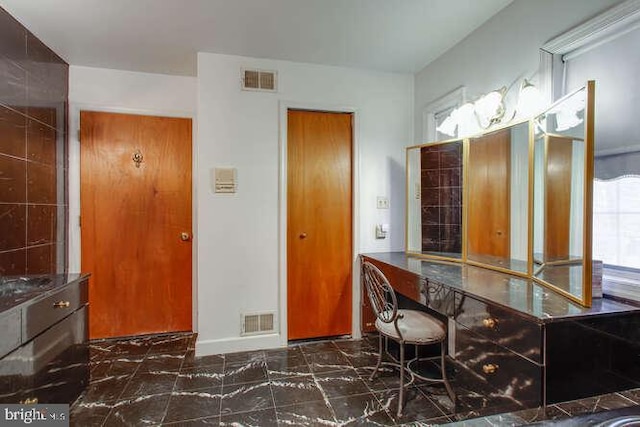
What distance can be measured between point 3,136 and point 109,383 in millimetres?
1701

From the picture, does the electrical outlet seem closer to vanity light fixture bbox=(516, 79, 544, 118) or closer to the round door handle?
vanity light fixture bbox=(516, 79, 544, 118)

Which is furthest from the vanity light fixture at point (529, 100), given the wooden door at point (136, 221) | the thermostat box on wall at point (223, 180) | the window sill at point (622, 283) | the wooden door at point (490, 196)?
the wooden door at point (136, 221)

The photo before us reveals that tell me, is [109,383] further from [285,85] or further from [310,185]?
[285,85]

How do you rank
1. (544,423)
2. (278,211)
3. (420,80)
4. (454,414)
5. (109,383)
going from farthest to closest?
1. (420,80)
2. (278,211)
3. (109,383)
4. (454,414)
5. (544,423)

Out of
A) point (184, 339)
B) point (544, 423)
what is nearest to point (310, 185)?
point (184, 339)

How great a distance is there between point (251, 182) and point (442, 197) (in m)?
1.56

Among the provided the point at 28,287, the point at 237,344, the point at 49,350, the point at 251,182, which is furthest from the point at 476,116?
the point at 28,287

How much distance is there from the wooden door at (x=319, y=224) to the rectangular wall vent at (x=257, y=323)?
17 centimetres

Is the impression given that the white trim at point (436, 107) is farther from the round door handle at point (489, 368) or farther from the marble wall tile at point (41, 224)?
the marble wall tile at point (41, 224)

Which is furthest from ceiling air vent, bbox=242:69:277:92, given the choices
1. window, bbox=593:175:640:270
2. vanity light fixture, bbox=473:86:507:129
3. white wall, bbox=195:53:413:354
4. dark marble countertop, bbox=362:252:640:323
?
window, bbox=593:175:640:270

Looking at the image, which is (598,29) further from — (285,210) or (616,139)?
(285,210)

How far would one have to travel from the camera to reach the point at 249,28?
2.23 m

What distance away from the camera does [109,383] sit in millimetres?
2105

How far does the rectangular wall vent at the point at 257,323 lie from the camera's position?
8.66 ft
